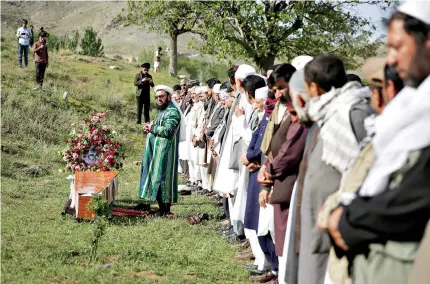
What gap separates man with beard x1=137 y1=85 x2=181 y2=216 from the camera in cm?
862

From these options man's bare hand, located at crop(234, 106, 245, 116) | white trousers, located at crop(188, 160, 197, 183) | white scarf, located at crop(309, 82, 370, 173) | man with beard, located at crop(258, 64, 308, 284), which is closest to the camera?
white scarf, located at crop(309, 82, 370, 173)

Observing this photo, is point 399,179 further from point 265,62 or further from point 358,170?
point 265,62

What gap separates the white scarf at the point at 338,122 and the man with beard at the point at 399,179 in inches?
28.0

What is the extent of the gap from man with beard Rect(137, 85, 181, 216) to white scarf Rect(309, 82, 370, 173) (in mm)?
5118

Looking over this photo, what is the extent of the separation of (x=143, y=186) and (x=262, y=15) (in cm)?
1475

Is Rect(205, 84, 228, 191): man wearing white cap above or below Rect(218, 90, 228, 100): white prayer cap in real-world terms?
below

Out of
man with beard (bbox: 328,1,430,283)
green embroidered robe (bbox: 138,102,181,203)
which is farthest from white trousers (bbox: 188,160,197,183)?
man with beard (bbox: 328,1,430,283)

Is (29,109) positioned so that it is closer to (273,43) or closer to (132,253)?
(273,43)

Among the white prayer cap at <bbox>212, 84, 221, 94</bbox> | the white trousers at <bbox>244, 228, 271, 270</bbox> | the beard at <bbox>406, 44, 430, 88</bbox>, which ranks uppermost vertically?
the beard at <bbox>406, 44, 430, 88</bbox>

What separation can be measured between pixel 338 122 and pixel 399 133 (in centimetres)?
95

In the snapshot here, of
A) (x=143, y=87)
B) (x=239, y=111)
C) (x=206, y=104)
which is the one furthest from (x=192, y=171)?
(x=143, y=87)

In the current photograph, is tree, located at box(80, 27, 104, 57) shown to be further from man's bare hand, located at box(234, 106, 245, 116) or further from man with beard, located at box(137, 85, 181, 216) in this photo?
man's bare hand, located at box(234, 106, 245, 116)

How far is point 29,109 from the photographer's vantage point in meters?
16.6

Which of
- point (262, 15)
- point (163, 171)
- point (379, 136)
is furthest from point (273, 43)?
point (379, 136)
